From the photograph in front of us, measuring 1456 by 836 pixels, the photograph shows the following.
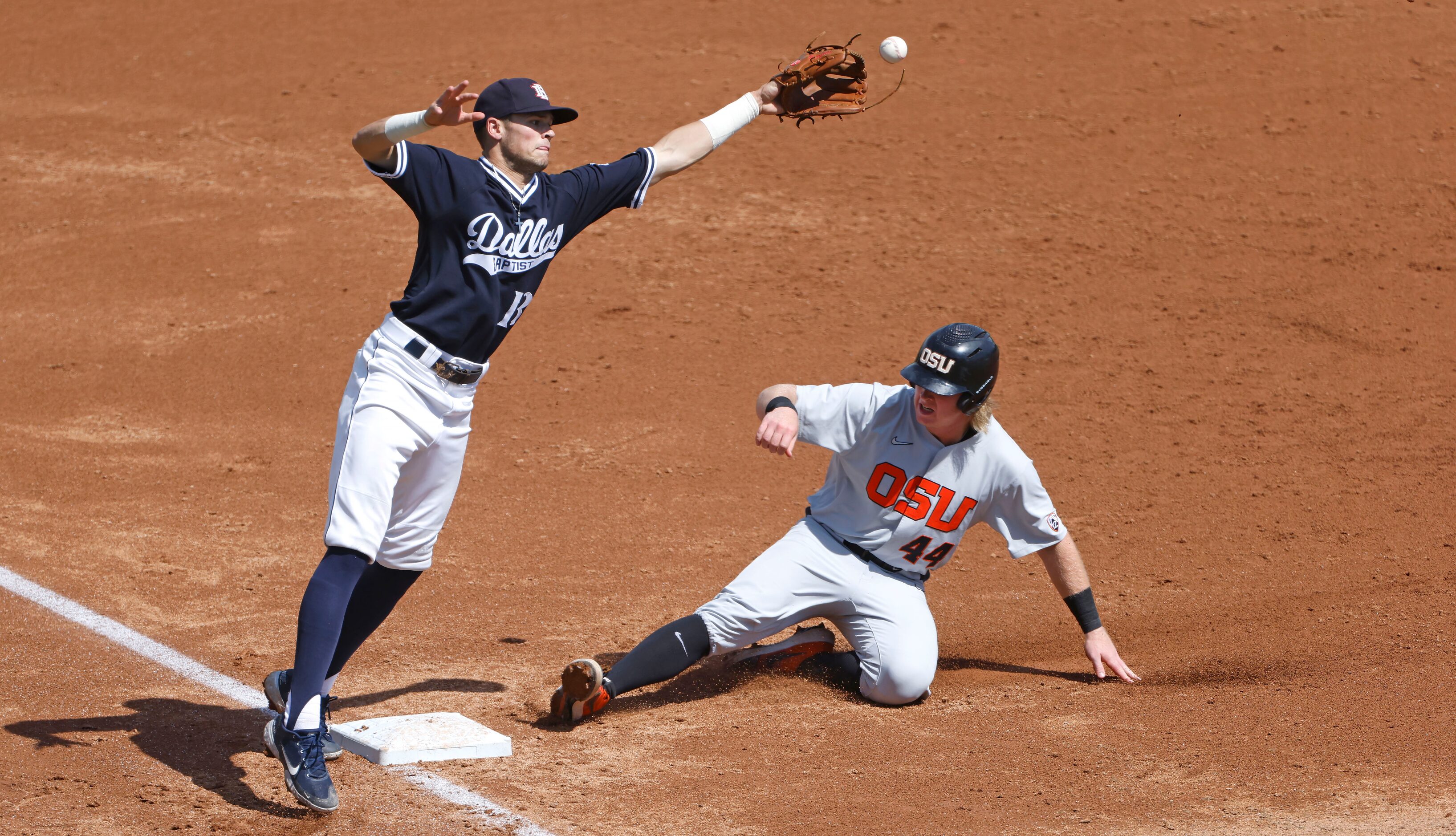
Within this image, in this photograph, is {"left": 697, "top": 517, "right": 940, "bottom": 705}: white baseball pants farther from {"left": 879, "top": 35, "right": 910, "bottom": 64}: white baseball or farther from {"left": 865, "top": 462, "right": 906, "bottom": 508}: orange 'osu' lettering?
{"left": 879, "top": 35, "right": 910, "bottom": 64}: white baseball

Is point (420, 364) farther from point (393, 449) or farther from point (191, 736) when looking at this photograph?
point (191, 736)

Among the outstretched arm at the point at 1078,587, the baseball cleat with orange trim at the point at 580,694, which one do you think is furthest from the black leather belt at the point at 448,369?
the outstretched arm at the point at 1078,587

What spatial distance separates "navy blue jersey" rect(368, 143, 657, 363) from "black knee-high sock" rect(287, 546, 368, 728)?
627 mm

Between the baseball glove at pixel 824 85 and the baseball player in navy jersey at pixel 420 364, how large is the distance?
922mm

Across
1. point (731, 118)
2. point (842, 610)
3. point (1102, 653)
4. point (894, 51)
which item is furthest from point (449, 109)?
point (1102, 653)

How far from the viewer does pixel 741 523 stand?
657 cm

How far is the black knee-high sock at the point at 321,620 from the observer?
3596mm

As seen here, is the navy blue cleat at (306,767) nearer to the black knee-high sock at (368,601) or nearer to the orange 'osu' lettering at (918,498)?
the black knee-high sock at (368,601)

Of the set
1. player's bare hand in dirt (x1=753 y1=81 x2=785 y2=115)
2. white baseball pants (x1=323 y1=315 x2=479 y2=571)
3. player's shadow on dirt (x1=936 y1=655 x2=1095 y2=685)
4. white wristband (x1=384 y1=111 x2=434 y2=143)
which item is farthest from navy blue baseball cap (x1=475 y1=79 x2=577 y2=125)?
player's shadow on dirt (x1=936 y1=655 x2=1095 y2=685)

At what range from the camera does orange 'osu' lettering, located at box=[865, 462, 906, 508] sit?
4523 mm

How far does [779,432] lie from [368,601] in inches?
50.3

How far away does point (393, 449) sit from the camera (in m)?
3.71

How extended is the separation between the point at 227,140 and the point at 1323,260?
8.25 meters

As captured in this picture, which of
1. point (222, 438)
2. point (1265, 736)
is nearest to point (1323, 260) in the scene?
point (1265, 736)
